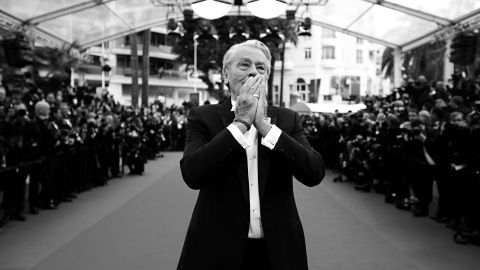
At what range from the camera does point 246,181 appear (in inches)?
87.4

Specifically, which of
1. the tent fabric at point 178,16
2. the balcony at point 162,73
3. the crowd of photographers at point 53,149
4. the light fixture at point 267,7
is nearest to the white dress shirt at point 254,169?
the crowd of photographers at point 53,149

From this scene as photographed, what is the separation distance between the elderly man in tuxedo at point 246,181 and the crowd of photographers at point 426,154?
578 cm

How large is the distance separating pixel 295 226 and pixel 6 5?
1190cm

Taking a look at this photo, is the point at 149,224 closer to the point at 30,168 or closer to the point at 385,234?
the point at 30,168

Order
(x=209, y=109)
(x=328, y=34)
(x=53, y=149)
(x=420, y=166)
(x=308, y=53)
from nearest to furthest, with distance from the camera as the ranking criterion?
(x=209, y=109) → (x=420, y=166) → (x=53, y=149) → (x=308, y=53) → (x=328, y=34)

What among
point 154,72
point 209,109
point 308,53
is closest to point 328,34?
point 308,53

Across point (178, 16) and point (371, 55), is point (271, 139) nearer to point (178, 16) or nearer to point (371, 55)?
point (178, 16)

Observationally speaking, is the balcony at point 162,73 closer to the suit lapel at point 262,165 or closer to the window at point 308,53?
the window at point 308,53

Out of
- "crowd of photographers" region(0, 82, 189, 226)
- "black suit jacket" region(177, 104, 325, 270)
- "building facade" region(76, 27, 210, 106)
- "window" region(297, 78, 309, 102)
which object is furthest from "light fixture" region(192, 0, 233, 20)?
"window" region(297, 78, 309, 102)

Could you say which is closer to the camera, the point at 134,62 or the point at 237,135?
the point at 237,135

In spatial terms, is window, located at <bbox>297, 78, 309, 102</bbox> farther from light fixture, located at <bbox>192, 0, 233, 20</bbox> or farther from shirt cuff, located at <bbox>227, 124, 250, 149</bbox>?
shirt cuff, located at <bbox>227, 124, 250, 149</bbox>

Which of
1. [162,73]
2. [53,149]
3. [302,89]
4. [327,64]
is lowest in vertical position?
[53,149]

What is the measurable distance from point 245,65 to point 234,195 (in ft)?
1.86

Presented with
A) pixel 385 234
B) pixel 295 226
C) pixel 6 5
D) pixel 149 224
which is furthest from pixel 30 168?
pixel 295 226
